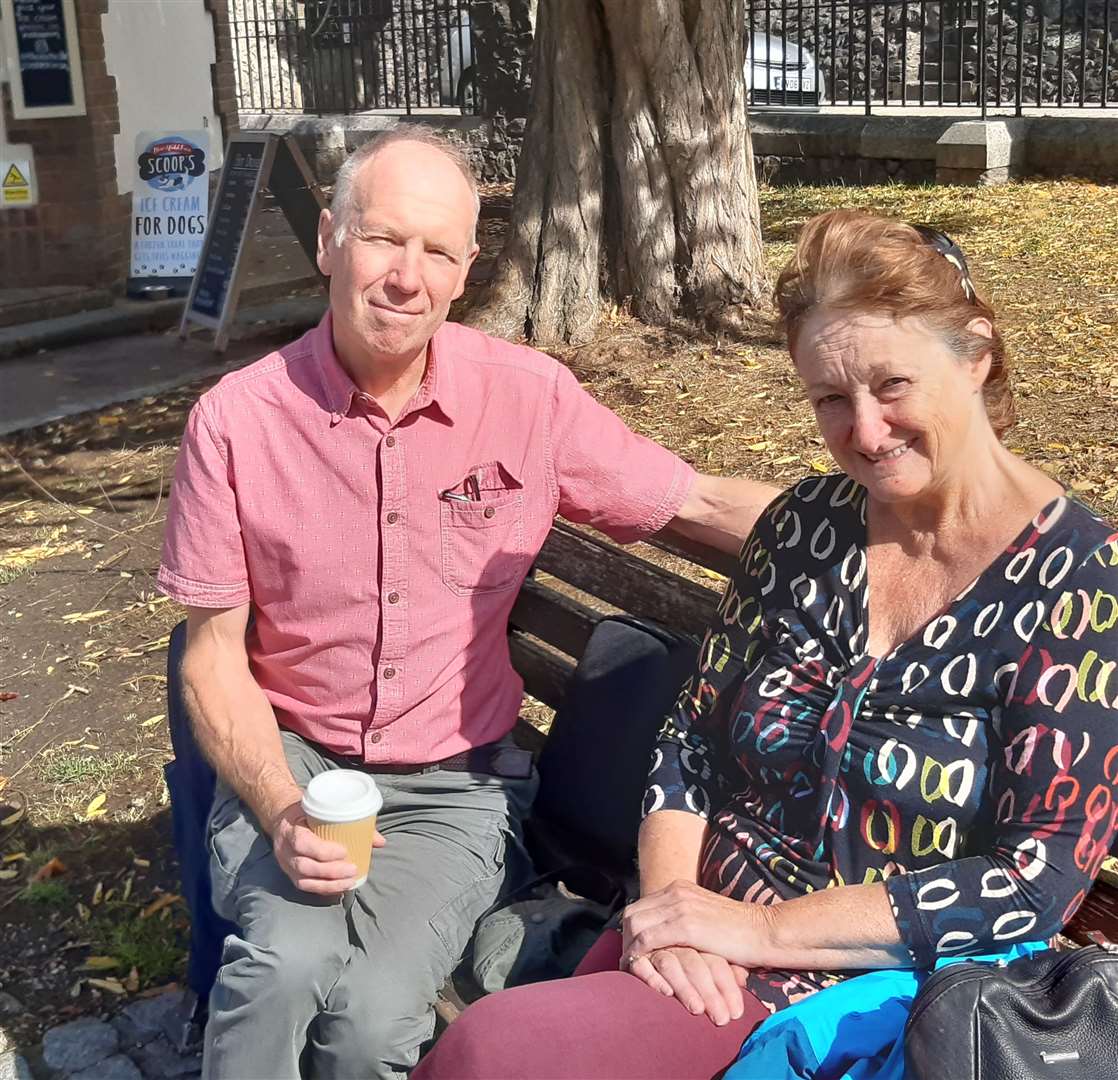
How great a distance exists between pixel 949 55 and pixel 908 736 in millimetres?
17789

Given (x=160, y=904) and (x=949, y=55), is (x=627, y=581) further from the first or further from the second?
(x=949, y=55)

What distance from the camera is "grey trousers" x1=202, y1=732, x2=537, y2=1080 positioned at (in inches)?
92.9

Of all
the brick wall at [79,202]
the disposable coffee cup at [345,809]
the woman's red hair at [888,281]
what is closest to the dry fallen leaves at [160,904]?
the disposable coffee cup at [345,809]

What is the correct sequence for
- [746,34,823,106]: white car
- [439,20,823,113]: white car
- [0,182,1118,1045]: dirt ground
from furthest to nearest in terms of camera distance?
[439,20,823,113]: white car < [746,34,823,106]: white car < [0,182,1118,1045]: dirt ground

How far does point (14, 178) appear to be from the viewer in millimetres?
10828

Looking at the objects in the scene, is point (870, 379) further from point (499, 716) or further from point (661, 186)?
point (661, 186)

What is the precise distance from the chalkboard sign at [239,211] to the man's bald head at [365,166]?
6.50 m

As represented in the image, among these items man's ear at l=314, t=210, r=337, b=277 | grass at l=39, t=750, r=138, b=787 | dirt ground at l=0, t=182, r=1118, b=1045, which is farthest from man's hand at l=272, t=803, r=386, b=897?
grass at l=39, t=750, r=138, b=787

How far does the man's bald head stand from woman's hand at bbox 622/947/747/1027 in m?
1.37

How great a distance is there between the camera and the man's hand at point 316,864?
7.66 feet

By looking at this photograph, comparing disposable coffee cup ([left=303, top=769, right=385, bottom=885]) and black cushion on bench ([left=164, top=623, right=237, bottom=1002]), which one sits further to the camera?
black cushion on bench ([left=164, top=623, right=237, bottom=1002])

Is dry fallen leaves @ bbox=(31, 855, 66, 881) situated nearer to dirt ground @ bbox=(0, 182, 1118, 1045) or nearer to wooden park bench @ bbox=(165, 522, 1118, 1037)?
dirt ground @ bbox=(0, 182, 1118, 1045)

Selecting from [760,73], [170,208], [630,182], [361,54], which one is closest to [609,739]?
[630,182]

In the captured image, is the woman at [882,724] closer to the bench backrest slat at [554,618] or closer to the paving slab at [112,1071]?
the bench backrest slat at [554,618]
